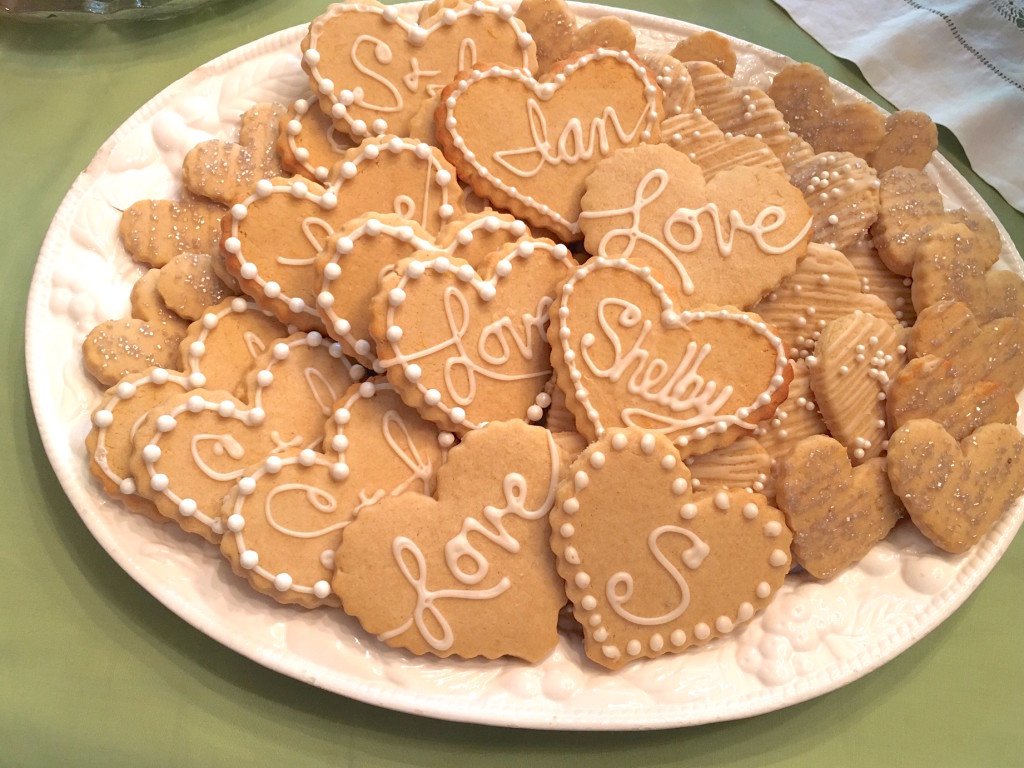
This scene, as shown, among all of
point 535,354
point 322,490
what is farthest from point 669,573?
point 322,490

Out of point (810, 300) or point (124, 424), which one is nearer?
point (124, 424)

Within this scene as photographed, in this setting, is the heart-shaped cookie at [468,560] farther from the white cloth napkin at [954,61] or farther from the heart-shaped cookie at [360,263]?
the white cloth napkin at [954,61]

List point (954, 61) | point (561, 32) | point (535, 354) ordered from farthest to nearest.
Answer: point (954, 61), point (561, 32), point (535, 354)

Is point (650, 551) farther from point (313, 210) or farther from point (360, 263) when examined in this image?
point (313, 210)

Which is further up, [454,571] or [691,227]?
[691,227]

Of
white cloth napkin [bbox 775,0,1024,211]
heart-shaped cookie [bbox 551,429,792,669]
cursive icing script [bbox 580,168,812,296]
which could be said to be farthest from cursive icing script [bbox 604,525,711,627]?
white cloth napkin [bbox 775,0,1024,211]

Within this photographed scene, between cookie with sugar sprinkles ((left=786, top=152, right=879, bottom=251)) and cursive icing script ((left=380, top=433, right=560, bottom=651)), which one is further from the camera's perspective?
Answer: cookie with sugar sprinkles ((left=786, top=152, right=879, bottom=251))

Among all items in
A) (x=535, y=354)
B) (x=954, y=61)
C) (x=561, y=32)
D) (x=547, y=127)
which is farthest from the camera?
(x=954, y=61)

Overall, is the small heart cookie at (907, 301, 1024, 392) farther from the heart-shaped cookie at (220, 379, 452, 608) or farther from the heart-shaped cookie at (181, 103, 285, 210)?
the heart-shaped cookie at (181, 103, 285, 210)

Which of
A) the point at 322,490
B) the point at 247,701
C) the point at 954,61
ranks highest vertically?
the point at 954,61
